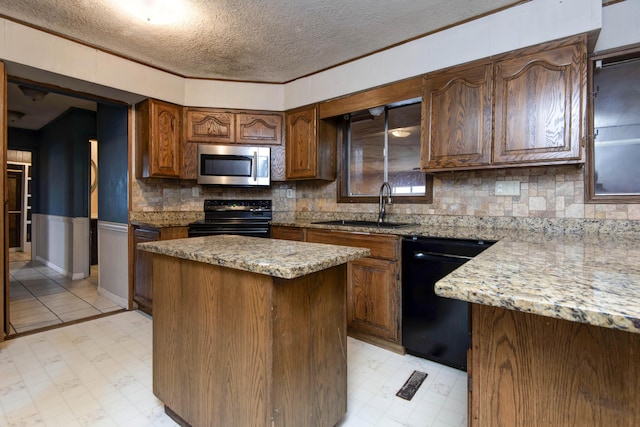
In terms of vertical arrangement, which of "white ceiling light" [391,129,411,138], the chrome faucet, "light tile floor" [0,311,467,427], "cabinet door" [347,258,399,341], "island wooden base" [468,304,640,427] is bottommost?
"light tile floor" [0,311,467,427]

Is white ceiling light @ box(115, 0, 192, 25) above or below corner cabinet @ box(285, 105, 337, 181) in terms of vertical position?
above

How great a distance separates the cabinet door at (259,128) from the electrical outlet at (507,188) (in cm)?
218

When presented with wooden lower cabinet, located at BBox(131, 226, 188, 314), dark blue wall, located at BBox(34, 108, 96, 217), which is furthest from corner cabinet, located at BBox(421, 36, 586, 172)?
dark blue wall, located at BBox(34, 108, 96, 217)

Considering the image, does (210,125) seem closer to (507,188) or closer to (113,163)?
(113,163)

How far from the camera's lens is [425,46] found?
7.91 feet

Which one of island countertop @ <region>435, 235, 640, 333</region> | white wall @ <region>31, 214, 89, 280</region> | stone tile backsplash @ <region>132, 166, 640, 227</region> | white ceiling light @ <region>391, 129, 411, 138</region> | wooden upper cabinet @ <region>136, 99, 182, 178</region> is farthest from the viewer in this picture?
white wall @ <region>31, 214, 89, 280</region>

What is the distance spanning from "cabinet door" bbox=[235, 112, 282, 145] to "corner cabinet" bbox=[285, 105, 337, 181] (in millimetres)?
126

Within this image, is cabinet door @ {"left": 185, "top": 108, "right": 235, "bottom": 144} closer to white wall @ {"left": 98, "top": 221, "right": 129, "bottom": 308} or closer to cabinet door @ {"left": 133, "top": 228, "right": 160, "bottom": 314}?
cabinet door @ {"left": 133, "top": 228, "right": 160, "bottom": 314}

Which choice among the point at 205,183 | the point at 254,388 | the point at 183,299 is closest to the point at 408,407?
the point at 254,388

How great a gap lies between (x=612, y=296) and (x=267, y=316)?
37.1 inches

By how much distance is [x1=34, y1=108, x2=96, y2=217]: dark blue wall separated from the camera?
4371 millimetres

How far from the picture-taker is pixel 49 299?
3426 mm

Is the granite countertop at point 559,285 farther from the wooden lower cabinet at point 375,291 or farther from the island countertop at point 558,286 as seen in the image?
the wooden lower cabinet at point 375,291

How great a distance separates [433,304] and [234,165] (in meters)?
2.42
